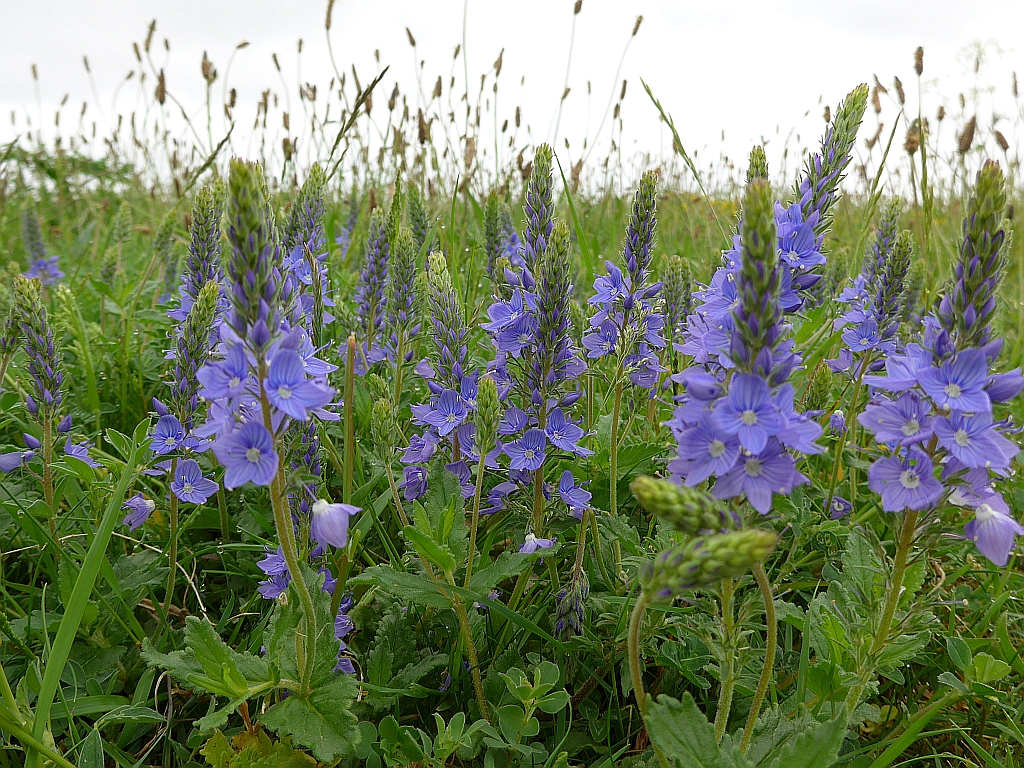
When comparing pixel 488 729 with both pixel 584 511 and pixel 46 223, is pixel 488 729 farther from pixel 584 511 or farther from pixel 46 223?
pixel 46 223

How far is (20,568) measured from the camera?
2.86m

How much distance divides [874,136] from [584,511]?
5.01 meters

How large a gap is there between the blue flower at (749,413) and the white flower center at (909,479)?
33 cm

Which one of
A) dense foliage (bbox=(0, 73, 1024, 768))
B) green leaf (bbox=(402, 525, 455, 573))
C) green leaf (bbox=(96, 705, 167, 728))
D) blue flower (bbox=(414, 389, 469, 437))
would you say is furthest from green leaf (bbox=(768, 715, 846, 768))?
green leaf (bbox=(96, 705, 167, 728))

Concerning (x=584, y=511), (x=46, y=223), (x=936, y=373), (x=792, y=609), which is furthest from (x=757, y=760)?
(x=46, y=223)

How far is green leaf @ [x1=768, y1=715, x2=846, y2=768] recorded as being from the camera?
1456 mm

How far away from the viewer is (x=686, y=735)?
58.9 inches

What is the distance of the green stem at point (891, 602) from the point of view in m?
1.54

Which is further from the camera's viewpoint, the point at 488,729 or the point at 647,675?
the point at 647,675

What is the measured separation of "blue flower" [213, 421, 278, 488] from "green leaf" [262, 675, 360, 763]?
654mm

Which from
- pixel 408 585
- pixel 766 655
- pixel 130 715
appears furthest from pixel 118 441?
pixel 766 655

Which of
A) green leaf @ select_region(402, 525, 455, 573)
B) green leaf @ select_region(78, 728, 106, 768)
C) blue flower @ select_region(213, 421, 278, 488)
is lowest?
green leaf @ select_region(78, 728, 106, 768)

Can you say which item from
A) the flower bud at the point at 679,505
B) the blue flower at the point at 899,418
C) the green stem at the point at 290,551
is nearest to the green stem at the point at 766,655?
the flower bud at the point at 679,505

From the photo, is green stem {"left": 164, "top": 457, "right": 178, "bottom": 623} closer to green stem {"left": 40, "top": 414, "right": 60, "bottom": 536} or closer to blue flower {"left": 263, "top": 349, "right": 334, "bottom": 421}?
green stem {"left": 40, "top": 414, "right": 60, "bottom": 536}
